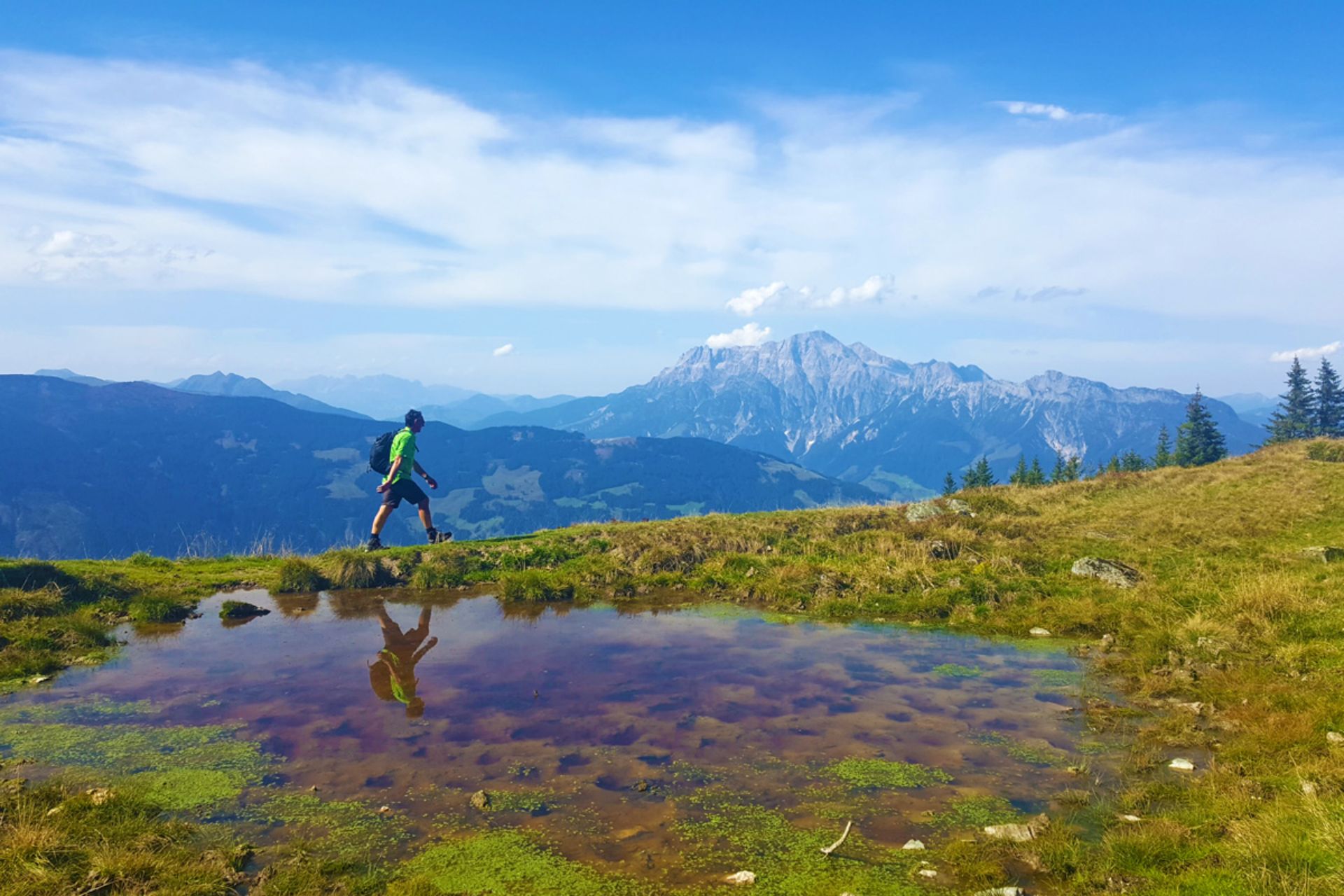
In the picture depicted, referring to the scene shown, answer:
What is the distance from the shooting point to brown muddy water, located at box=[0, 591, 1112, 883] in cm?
783

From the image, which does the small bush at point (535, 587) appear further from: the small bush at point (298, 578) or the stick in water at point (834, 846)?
the stick in water at point (834, 846)

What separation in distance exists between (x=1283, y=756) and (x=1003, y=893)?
15.0 feet

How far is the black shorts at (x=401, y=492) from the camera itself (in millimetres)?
21469

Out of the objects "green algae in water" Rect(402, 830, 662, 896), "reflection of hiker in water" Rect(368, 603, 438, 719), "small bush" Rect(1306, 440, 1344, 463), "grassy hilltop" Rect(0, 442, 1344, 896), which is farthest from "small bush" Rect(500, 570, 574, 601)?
"small bush" Rect(1306, 440, 1344, 463)

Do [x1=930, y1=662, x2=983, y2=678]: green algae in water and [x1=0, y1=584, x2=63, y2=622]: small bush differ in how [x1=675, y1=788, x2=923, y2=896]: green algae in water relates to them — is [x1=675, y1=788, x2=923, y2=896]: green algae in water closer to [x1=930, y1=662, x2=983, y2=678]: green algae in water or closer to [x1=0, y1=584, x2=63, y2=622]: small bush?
[x1=930, y1=662, x2=983, y2=678]: green algae in water

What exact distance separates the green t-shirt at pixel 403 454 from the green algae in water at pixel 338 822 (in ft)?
47.7

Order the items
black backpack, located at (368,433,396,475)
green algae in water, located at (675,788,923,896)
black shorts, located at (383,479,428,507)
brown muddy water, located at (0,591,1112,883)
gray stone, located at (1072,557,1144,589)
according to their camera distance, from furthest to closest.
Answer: black backpack, located at (368,433,396,475), black shorts, located at (383,479,428,507), gray stone, located at (1072,557,1144,589), brown muddy water, located at (0,591,1112,883), green algae in water, located at (675,788,923,896)

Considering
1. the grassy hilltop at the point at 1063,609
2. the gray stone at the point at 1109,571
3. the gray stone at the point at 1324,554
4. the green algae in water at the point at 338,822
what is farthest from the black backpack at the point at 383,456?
the gray stone at the point at 1324,554

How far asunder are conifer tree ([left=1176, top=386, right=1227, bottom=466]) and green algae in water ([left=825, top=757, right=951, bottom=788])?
102989mm

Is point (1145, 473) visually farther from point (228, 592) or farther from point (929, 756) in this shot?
point (228, 592)

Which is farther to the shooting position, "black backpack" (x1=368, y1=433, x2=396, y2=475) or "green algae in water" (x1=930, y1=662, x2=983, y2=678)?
"black backpack" (x1=368, y1=433, x2=396, y2=475)

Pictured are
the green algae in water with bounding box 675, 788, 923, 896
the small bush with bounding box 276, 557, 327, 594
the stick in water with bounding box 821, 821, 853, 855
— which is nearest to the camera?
the green algae in water with bounding box 675, 788, 923, 896

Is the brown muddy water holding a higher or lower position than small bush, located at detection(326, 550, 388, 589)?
lower

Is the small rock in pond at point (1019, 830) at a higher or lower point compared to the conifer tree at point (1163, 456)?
lower
